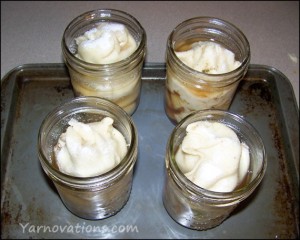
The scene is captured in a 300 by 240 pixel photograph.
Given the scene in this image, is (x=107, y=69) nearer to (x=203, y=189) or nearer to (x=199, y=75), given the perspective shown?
(x=199, y=75)

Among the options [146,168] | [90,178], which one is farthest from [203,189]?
[146,168]

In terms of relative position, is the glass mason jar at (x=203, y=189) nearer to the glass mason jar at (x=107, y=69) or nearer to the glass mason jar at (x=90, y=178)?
the glass mason jar at (x=90, y=178)

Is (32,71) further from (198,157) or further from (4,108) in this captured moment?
(198,157)

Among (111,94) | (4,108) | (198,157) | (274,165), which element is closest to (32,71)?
(4,108)

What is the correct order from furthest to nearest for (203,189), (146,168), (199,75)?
(146,168) → (199,75) → (203,189)

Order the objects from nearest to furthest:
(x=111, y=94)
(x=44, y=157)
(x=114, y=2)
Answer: (x=44, y=157) < (x=111, y=94) < (x=114, y=2)

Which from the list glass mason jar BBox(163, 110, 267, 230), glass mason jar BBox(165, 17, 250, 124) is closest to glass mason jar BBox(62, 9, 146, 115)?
glass mason jar BBox(165, 17, 250, 124)

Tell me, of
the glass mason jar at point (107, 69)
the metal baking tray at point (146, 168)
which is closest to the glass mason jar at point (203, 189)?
the metal baking tray at point (146, 168)

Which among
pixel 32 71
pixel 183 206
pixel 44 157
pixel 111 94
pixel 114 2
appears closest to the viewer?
pixel 44 157
